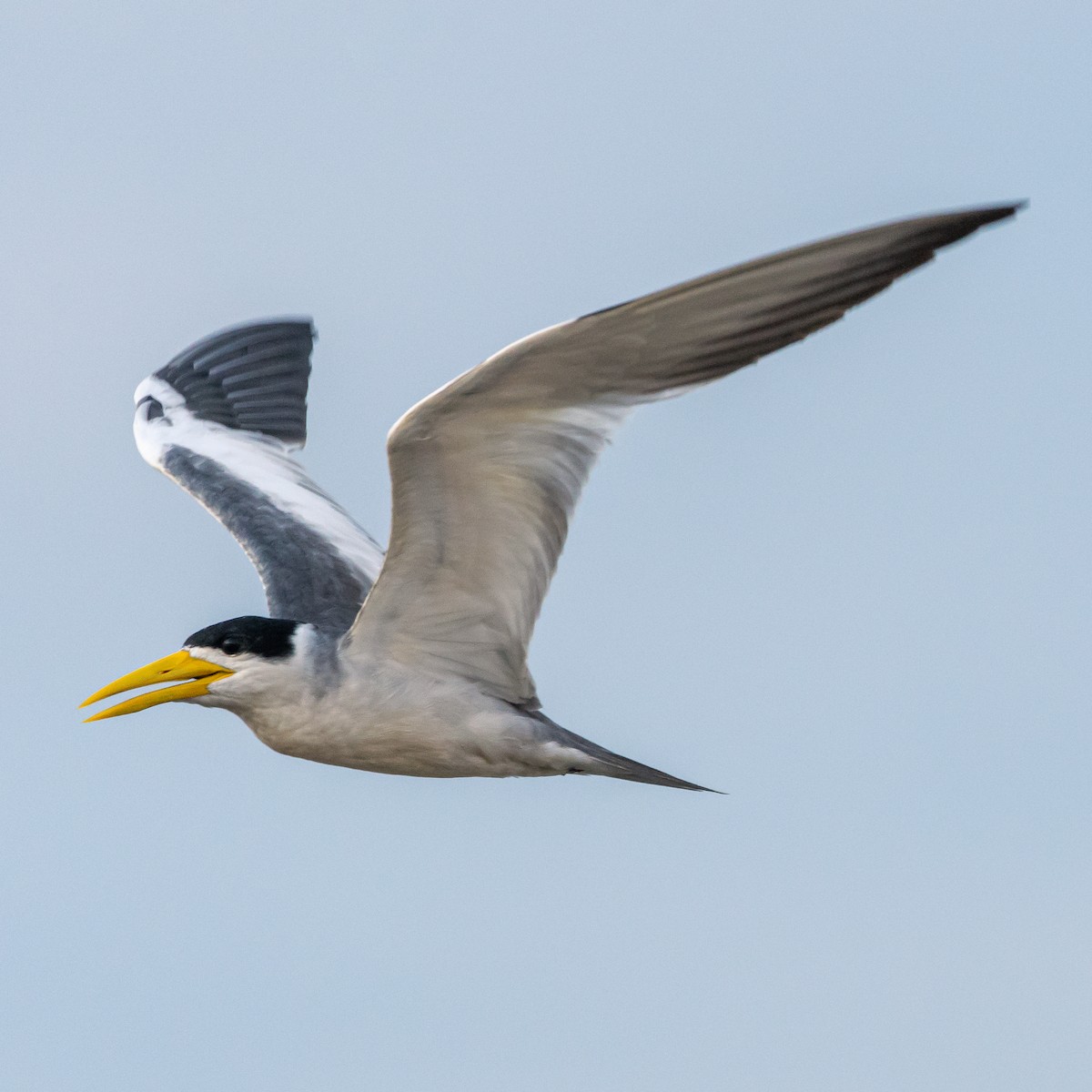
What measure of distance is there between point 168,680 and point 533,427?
343cm

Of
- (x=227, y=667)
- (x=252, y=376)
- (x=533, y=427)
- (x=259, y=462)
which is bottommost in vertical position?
(x=227, y=667)

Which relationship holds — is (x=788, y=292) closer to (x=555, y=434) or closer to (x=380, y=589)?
(x=555, y=434)

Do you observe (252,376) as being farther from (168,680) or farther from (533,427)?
(533,427)

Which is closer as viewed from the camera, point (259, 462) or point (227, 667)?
point (227, 667)

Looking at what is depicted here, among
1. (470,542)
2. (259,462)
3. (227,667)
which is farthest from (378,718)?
(259,462)

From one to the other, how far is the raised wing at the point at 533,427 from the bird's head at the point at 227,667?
48 cm

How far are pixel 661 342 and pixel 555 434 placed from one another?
1035 mm

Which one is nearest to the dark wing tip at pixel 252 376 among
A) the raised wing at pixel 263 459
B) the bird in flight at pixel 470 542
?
the raised wing at pixel 263 459

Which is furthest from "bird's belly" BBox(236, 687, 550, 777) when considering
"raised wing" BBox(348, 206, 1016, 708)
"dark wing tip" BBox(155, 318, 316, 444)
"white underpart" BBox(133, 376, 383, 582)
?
"dark wing tip" BBox(155, 318, 316, 444)

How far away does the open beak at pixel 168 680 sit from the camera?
13.0 meters

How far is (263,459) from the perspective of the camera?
17484mm

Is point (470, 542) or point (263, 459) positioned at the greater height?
point (263, 459)

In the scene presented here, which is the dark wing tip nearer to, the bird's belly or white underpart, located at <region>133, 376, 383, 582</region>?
white underpart, located at <region>133, 376, 383, 582</region>

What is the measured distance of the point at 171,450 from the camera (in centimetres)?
1742
